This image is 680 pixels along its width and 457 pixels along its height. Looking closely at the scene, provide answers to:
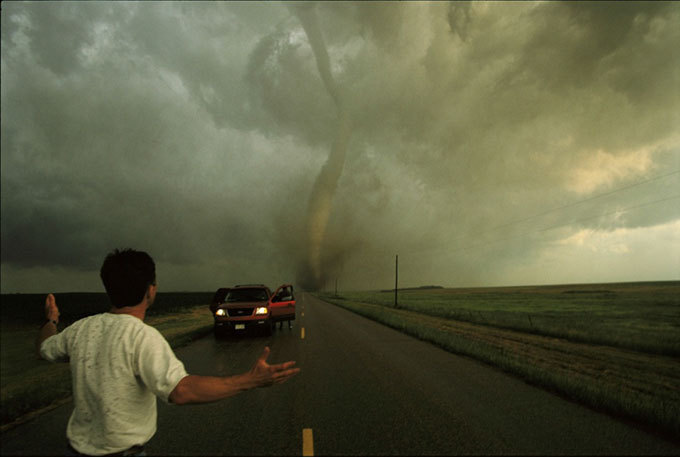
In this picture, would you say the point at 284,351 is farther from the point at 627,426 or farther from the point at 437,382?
the point at 627,426

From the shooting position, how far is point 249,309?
13430mm

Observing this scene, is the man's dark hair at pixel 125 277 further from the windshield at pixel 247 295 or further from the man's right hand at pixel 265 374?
Result: the windshield at pixel 247 295

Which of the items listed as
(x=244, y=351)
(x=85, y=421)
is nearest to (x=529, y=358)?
(x=244, y=351)

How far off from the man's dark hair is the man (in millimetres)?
26

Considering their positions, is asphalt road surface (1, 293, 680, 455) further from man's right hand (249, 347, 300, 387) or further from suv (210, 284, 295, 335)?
suv (210, 284, 295, 335)

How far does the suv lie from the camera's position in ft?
43.4

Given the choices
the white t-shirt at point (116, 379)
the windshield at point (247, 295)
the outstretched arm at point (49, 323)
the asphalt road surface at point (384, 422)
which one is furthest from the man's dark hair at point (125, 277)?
the windshield at point (247, 295)

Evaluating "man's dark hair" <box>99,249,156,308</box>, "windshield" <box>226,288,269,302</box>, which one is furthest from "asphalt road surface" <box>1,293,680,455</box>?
"windshield" <box>226,288,269,302</box>

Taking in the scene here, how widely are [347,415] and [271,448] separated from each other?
4.86 feet

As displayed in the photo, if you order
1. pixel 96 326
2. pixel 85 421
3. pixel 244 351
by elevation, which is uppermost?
pixel 96 326

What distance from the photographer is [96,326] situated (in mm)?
1955

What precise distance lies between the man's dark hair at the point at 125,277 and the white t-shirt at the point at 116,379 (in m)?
0.14

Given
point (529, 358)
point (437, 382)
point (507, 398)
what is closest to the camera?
point (507, 398)

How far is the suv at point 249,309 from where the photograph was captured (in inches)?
521
